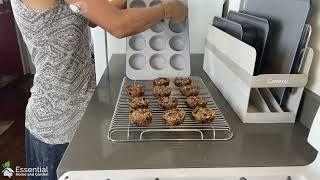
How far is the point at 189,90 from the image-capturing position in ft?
2.92

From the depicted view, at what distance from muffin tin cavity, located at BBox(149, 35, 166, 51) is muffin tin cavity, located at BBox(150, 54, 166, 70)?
0.10 ft

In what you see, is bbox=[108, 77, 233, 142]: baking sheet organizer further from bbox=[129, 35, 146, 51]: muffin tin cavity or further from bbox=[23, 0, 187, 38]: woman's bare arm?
bbox=[129, 35, 146, 51]: muffin tin cavity

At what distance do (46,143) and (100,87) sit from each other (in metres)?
0.25

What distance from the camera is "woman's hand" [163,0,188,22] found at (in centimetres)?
94

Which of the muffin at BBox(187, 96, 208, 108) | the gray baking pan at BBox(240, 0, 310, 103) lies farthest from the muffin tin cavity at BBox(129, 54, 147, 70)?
the gray baking pan at BBox(240, 0, 310, 103)

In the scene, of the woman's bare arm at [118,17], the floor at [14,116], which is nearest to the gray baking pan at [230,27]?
the woman's bare arm at [118,17]

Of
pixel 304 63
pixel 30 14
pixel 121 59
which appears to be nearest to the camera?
pixel 304 63

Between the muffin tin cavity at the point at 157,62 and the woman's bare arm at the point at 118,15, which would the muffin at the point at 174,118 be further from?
the muffin tin cavity at the point at 157,62

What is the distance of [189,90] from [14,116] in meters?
2.13

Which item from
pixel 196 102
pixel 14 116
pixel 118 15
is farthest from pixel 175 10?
pixel 14 116

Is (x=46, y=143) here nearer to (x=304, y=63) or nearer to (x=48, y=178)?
(x=48, y=178)

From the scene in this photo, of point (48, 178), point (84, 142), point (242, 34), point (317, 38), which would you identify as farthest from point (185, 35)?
point (48, 178)

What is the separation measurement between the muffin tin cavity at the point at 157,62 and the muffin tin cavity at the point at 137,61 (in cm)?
3

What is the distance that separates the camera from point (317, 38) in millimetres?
711
